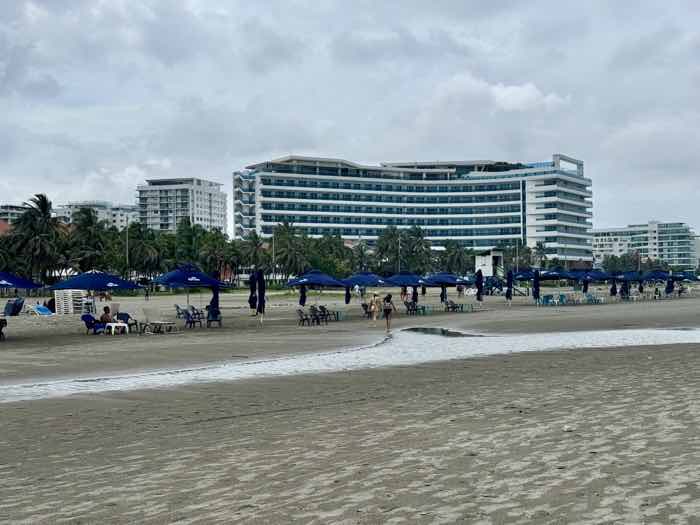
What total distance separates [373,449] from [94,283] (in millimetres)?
24009

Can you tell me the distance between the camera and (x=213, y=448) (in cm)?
841

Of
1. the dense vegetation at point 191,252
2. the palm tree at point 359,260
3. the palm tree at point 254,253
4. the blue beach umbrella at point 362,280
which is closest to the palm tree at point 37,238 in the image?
the dense vegetation at point 191,252

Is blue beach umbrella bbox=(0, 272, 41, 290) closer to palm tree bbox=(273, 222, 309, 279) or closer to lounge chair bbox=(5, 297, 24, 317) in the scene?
lounge chair bbox=(5, 297, 24, 317)

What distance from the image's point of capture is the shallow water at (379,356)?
1423 centimetres

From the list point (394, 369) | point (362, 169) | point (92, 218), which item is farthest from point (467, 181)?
point (394, 369)

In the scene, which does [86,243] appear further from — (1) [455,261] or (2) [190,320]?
(1) [455,261]

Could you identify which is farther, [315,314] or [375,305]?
[375,305]

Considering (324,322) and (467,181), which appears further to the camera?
(467,181)

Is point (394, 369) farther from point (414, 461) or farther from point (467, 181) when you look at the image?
point (467, 181)

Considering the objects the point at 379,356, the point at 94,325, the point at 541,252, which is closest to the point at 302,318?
the point at 94,325

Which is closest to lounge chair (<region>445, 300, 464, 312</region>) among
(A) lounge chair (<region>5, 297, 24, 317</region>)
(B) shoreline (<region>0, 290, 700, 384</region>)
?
(B) shoreline (<region>0, 290, 700, 384</region>)

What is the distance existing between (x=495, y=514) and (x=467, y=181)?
18601cm

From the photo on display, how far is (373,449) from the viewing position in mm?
8188

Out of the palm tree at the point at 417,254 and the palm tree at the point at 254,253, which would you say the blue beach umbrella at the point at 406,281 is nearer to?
the palm tree at the point at 254,253
